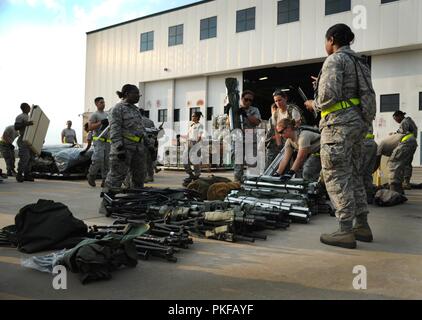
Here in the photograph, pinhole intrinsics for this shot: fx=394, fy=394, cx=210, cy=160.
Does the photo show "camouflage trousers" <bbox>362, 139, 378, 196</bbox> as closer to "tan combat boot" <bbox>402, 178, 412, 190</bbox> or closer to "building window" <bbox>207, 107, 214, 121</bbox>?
"tan combat boot" <bbox>402, 178, 412, 190</bbox>

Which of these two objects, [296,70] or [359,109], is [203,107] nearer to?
[296,70]

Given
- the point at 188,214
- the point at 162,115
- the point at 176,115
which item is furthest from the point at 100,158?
the point at 162,115

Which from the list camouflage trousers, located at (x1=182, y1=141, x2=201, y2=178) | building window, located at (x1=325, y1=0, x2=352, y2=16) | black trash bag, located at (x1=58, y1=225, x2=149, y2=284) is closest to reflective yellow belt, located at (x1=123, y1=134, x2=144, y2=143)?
black trash bag, located at (x1=58, y1=225, x2=149, y2=284)

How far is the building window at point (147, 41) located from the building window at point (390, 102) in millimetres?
14350

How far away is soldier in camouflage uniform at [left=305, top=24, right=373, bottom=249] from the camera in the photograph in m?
3.62

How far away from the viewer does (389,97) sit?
1673 cm

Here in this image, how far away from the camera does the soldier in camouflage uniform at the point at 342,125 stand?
3617 mm

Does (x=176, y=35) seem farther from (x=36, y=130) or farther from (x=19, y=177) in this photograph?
(x=19, y=177)

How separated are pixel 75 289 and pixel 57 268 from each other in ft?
1.13

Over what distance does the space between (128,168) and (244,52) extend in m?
15.9

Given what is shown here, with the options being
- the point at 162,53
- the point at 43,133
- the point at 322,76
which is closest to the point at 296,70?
the point at 162,53

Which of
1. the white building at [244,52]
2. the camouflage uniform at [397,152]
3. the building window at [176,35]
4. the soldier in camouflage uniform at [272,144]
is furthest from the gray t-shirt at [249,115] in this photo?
the building window at [176,35]

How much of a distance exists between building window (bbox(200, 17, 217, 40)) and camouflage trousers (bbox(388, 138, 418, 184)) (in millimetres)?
15928

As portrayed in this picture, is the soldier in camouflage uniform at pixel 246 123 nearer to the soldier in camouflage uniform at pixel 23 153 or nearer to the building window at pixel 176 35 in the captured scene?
the soldier in camouflage uniform at pixel 23 153
